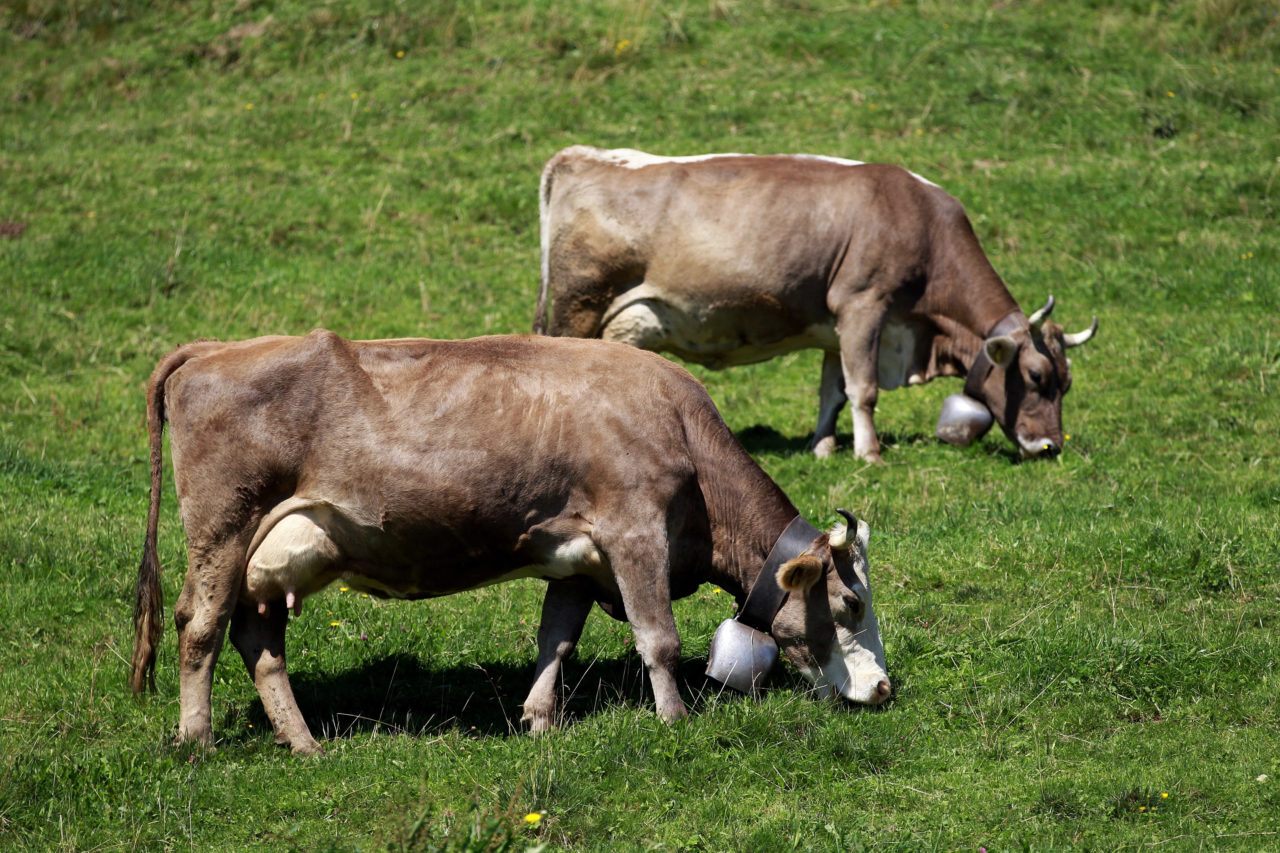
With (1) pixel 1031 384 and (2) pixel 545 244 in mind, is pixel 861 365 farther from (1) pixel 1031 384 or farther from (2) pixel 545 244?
(2) pixel 545 244

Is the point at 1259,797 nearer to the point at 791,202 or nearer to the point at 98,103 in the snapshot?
the point at 791,202

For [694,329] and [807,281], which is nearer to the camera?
[807,281]

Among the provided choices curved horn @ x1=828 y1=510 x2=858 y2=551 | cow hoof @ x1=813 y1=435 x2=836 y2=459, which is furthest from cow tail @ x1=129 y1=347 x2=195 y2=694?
cow hoof @ x1=813 y1=435 x2=836 y2=459

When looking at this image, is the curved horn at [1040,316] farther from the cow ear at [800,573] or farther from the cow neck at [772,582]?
the cow ear at [800,573]

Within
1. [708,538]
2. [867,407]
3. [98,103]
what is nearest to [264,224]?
[98,103]

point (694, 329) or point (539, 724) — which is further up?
point (539, 724)

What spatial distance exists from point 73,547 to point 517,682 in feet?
11.9

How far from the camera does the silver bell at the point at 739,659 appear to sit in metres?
6.78

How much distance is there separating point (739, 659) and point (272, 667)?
7.95ft

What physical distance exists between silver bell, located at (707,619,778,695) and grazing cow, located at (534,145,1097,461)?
5.10 m

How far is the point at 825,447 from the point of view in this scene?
477 inches

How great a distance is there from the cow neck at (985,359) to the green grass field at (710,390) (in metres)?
0.68

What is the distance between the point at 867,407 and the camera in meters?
11.9

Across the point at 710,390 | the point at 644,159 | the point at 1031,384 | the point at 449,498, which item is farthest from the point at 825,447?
the point at 449,498
